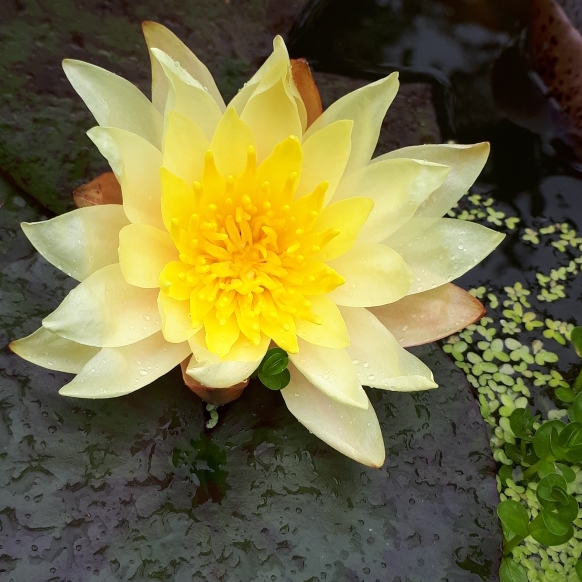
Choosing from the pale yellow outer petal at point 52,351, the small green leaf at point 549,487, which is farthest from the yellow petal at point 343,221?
the small green leaf at point 549,487

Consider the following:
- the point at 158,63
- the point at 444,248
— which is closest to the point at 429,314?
the point at 444,248

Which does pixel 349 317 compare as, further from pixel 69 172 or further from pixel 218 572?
pixel 69 172

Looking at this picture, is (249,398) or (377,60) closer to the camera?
(249,398)

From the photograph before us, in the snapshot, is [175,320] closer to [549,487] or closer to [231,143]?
[231,143]

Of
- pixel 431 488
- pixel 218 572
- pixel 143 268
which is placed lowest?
pixel 218 572

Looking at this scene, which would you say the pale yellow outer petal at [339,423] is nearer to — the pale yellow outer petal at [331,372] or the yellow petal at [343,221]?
the pale yellow outer petal at [331,372]

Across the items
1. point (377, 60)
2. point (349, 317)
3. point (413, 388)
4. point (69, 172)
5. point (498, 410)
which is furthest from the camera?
point (377, 60)

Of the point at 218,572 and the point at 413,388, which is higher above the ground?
the point at 413,388

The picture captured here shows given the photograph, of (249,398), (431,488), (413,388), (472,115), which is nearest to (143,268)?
(249,398)
